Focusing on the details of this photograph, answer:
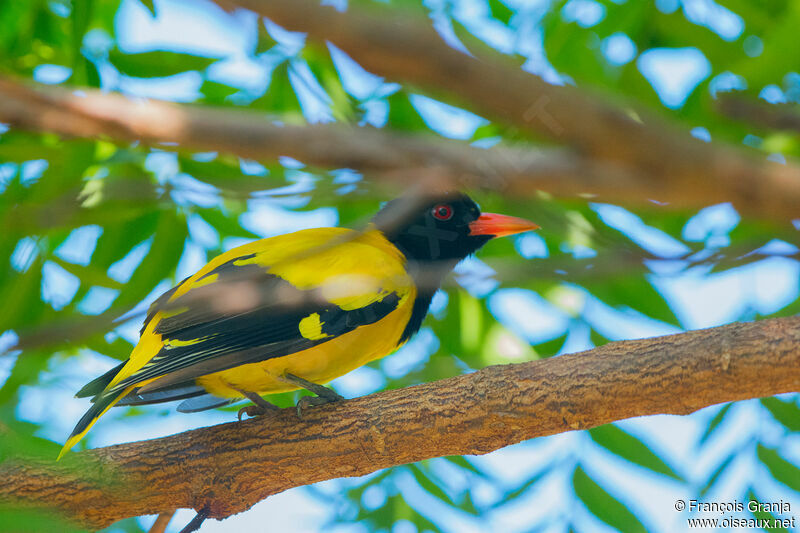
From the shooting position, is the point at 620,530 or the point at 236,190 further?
the point at 620,530

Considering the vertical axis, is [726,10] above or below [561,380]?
above

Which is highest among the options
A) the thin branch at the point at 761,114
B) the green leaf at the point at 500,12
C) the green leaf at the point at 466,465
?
the thin branch at the point at 761,114

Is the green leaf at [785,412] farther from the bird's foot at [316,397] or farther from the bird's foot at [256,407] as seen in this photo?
the bird's foot at [256,407]

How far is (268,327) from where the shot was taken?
350cm

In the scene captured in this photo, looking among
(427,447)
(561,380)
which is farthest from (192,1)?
(427,447)

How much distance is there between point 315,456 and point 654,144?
3028 millimetres

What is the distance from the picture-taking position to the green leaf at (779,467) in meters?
3.56

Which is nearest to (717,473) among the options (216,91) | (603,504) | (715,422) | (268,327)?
(715,422)

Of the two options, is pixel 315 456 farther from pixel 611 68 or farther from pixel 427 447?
pixel 611 68

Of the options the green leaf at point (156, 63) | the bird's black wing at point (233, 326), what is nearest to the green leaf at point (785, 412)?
the bird's black wing at point (233, 326)

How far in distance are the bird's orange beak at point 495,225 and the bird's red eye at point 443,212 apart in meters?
0.16

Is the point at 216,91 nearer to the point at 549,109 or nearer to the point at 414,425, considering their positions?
the point at 414,425

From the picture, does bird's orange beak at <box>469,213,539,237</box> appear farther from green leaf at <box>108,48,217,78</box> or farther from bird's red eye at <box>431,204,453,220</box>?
green leaf at <box>108,48,217,78</box>

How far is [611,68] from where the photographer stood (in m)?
3.18
